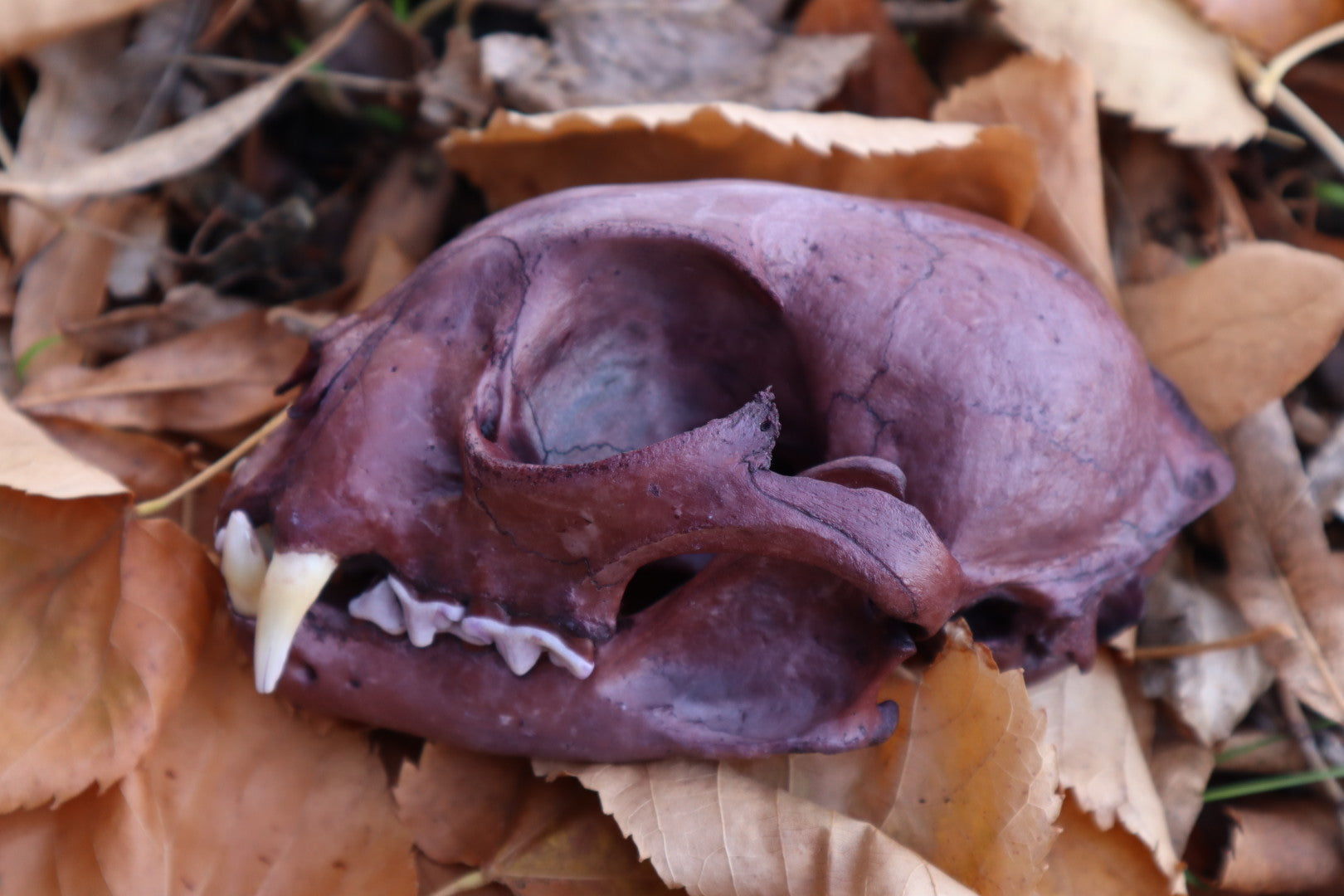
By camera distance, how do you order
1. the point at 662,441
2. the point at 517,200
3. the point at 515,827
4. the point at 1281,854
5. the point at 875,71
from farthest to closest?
1. the point at 875,71
2. the point at 517,200
3. the point at 1281,854
4. the point at 515,827
5. the point at 662,441

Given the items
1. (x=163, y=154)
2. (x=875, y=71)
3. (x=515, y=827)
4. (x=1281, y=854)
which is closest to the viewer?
(x=515, y=827)

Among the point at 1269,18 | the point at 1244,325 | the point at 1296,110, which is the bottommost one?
the point at 1244,325

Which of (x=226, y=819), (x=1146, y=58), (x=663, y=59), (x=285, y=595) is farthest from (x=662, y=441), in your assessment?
(x=1146, y=58)

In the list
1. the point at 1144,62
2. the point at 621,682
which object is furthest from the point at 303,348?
the point at 1144,62

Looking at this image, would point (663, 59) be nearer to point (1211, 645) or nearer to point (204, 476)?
point (204, 476)

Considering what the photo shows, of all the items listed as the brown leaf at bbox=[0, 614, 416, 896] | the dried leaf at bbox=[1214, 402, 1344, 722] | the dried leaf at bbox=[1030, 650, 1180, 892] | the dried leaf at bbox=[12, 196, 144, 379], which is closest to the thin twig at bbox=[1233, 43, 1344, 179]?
the dried leaf at bbox=[1214, 402, 1344, 722]

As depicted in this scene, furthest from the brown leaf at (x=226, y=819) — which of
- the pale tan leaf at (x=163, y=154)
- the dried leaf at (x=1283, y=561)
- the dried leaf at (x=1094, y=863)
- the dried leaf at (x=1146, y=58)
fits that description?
the dried leaf at (x=1146, y=58)
